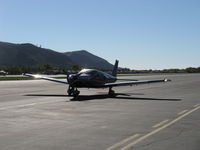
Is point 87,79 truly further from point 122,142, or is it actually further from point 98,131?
point 122,142

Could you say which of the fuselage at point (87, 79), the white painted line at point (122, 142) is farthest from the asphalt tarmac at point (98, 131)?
the fuselage at point (87, 79)

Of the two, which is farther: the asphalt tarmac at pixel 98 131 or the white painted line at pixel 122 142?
the asphalt tarmac at pixel 98 131

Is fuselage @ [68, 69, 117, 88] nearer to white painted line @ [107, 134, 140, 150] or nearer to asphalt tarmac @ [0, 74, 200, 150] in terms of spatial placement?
asphalt tarmac @ [0, 74, 200, 150]

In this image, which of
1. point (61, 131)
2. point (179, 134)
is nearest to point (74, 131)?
point (61, 131)

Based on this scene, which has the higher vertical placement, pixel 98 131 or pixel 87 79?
pixel 87 79

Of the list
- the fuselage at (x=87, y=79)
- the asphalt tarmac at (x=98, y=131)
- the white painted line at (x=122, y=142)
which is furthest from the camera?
the fuselage at (x=87, y=79)

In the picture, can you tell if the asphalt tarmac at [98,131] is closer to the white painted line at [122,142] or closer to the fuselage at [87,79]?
the white painted line at [122,142]

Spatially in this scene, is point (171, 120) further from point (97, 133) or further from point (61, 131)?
point (61, 131)

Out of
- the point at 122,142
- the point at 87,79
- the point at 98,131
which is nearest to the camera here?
the point at 122,142

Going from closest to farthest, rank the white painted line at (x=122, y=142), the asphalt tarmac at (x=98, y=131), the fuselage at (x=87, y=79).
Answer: the white painted line at (x=122, y=142), the asphalt tarmac at (x=98, y=131), the fuselage at (x=87, y=79)

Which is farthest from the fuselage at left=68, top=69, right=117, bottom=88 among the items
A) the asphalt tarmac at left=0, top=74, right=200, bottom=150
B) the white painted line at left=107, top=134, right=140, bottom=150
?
the white painted line at left=107, top=134, right=140, bottom=150

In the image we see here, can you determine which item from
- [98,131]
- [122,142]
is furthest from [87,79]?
[122,142]

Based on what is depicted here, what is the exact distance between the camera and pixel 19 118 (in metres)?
12.9

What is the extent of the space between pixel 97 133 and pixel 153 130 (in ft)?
6.21
